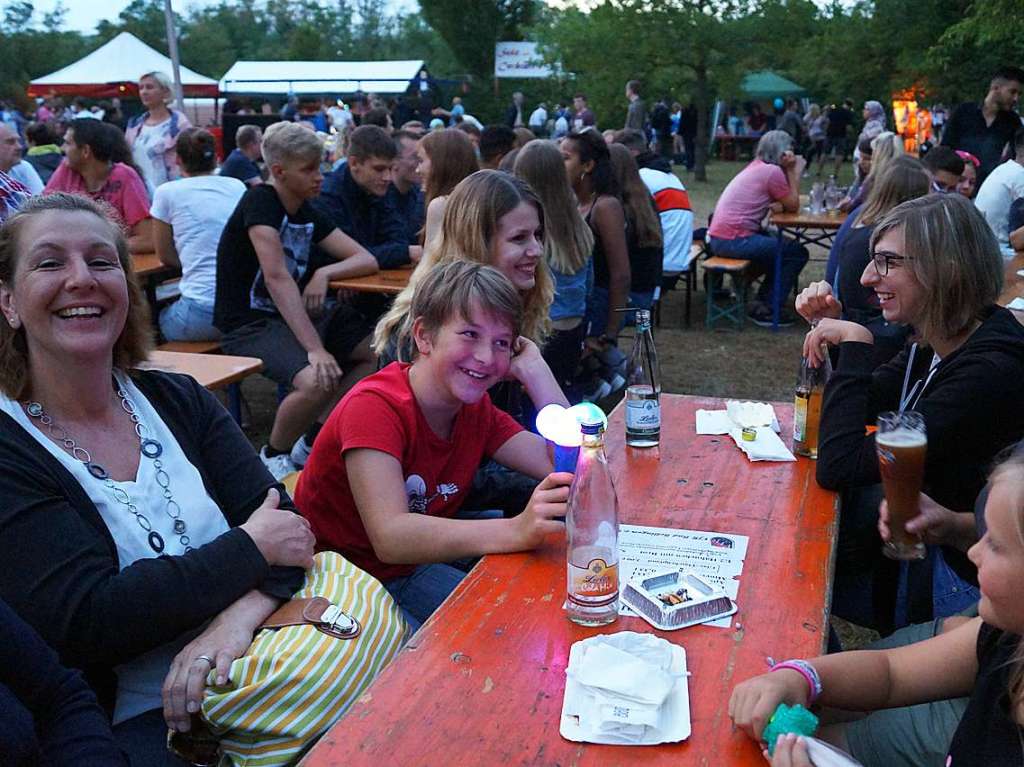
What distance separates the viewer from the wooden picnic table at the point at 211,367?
11.7 ft

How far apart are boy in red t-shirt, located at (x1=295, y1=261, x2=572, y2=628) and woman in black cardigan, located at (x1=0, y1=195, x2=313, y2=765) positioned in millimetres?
181

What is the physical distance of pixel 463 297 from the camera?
7.39 ft

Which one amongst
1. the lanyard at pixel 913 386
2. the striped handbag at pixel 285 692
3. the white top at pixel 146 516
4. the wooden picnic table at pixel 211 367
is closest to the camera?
the striped handbag at pixel 285 692

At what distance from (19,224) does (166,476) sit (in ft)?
2.10

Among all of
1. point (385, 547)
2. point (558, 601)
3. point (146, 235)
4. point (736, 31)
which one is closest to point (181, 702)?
point (385, 547)

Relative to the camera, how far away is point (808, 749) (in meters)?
1.25

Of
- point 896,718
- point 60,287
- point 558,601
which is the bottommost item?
point 896,718

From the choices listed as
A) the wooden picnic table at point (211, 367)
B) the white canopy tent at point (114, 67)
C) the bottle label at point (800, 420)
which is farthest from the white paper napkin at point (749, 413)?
the white canopy tent at point (114, 67)

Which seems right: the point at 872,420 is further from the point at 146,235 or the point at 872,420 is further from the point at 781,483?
the point at 146,235

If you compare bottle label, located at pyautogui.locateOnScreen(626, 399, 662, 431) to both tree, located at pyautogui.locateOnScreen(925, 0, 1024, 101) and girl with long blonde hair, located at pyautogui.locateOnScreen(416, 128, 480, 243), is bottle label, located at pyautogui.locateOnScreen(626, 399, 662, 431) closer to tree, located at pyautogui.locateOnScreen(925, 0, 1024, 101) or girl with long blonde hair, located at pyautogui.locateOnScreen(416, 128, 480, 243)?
girl with long blonde hair, located at pyautogui.locateOnScreen(416, 128, 480, 243)

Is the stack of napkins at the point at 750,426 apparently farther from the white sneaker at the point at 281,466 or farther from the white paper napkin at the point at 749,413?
the white sneaker at the point at 281,466

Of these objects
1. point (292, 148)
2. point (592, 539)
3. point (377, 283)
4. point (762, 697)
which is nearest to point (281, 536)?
point (592, 539)

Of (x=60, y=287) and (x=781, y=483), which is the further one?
(x=781, y=483)

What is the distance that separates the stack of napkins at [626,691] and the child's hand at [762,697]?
0.08 metres
